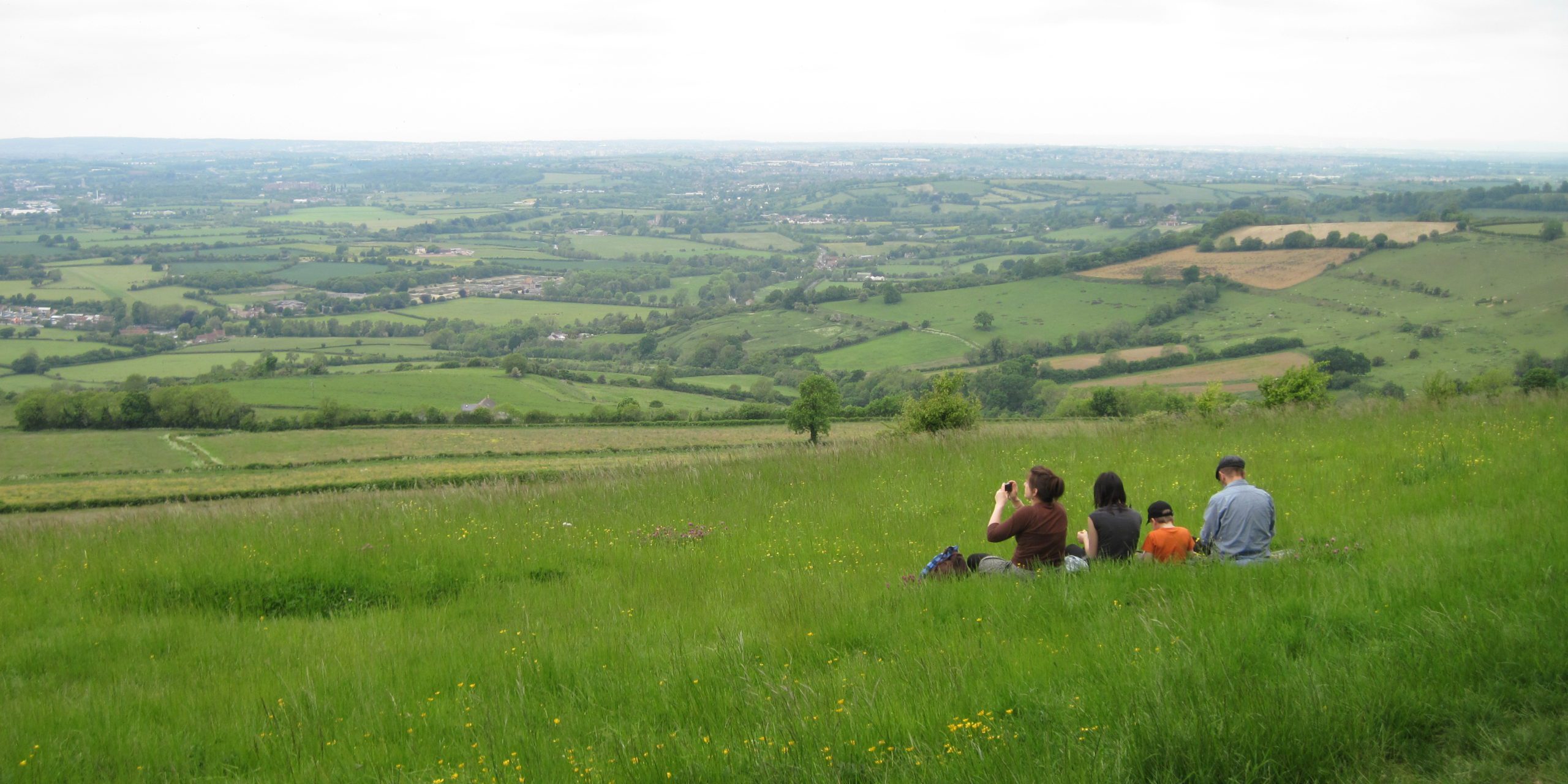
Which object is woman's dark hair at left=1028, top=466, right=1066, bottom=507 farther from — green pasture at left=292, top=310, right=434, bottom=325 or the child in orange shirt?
green pasture at left=292, top=310, right=434, bottom=325

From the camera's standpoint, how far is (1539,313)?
217 feet

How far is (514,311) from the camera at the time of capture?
125125 millimetres

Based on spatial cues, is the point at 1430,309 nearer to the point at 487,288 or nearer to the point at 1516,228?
the point at 1516,228

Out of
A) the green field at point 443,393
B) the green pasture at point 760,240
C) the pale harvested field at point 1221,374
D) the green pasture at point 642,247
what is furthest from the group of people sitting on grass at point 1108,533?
the green pasture at point 760,240

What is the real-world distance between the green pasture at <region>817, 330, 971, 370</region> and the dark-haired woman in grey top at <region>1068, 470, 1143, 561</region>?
7780 centimetres

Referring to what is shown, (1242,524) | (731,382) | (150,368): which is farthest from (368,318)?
(1242,524)

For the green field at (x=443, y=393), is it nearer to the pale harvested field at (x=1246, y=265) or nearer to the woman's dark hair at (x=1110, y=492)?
the pale harvested field at (x=1246, y=265)

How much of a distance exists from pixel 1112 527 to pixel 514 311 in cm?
12516

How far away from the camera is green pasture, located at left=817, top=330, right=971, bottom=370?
8612 cm

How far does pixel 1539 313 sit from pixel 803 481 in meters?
77.1

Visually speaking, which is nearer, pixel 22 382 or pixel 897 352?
pixel 22 382

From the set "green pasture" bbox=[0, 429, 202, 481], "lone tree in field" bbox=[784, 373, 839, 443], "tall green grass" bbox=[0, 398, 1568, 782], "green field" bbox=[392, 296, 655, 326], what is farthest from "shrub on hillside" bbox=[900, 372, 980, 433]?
"green field" bbox=[392, 296, 655, 326]

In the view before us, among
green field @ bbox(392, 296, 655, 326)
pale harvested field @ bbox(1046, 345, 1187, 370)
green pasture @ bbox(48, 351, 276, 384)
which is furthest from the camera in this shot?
green field @ bbox(392, 296, 655, 326)

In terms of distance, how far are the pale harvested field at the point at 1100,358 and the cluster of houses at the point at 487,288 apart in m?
85.7
